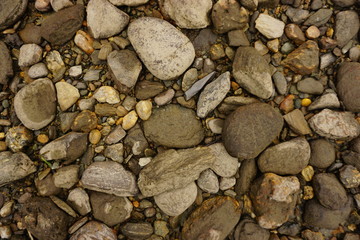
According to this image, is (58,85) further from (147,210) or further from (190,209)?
(190,209)

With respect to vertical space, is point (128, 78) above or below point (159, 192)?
above

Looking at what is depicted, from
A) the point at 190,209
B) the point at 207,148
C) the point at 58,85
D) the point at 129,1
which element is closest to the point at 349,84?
the point at 207,148

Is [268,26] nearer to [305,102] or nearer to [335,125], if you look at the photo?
[305,102]

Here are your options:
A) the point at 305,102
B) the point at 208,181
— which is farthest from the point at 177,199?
the point at 305,102

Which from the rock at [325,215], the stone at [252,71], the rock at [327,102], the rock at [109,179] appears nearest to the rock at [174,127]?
the rock at [109,179]

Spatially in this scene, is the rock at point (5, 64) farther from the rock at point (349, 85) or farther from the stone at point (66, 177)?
the rock at point (349, 85)

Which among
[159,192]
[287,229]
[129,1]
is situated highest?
[129,1]
